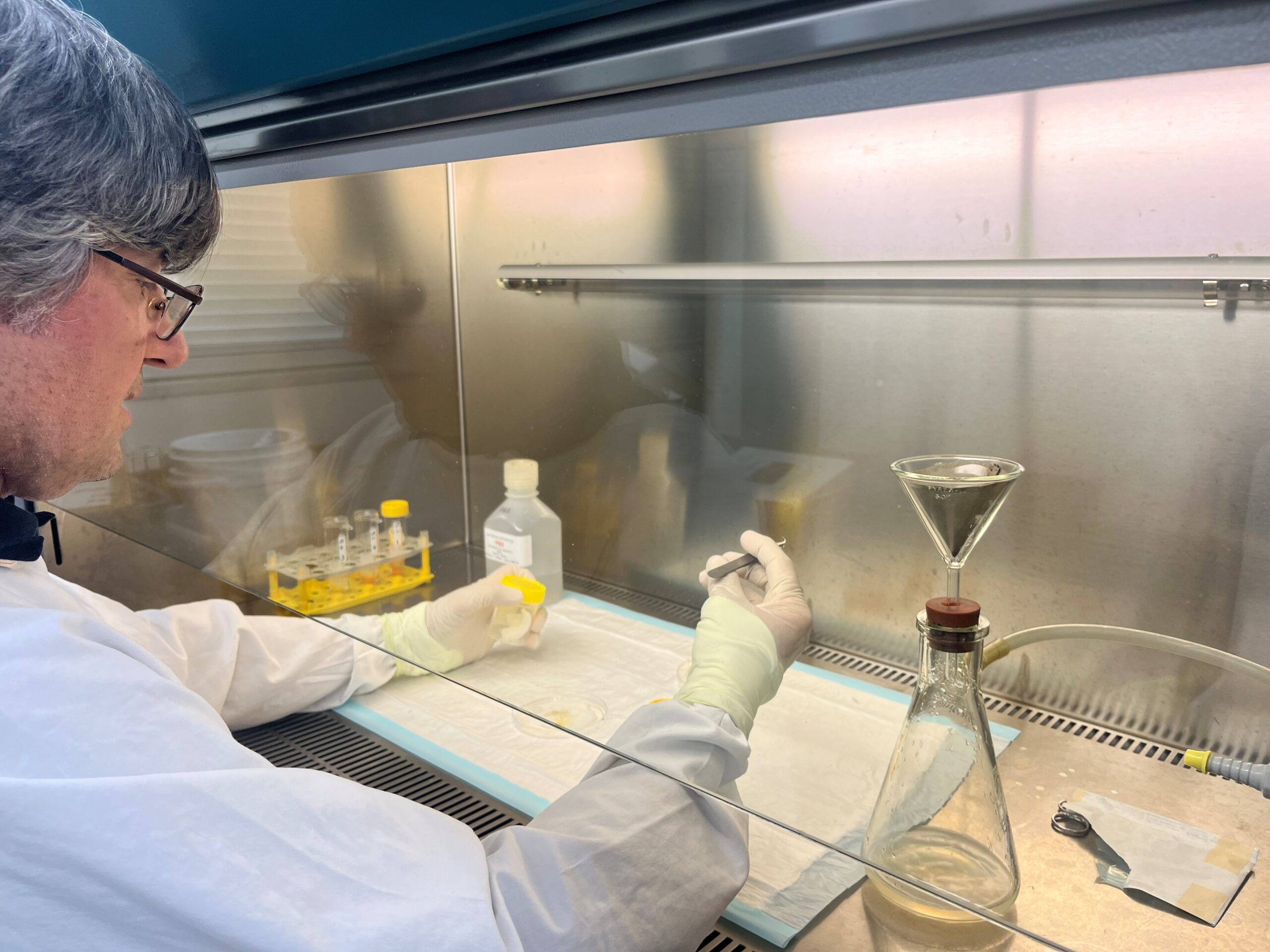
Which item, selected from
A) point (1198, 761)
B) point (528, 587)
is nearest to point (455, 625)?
point (528, 587)

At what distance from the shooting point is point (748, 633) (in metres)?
0.87

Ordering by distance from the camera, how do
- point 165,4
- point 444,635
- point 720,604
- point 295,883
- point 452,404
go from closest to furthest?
1. point 295,883
2. point 165,4
3. point 720,604
4. point 444,635
5. point 452,404

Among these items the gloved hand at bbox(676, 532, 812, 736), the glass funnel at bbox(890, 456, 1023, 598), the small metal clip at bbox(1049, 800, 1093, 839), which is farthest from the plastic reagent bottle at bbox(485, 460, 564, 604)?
the small metal clip at bbox(1049, 800, 1093, 839)

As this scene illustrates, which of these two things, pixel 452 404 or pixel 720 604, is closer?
pixel 720 604

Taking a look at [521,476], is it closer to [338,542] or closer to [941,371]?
[338,542]

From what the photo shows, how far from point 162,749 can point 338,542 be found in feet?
1.61

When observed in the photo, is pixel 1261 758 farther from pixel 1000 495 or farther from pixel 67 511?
pixel 67 511

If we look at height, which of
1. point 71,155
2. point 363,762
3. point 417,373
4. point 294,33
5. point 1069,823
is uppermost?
point 294,33

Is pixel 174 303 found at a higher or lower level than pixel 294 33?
lower

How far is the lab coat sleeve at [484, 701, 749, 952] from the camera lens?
766mm

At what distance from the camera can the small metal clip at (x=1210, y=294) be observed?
0.70 meters

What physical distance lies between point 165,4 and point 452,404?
1.66 ft

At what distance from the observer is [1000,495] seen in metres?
0.75

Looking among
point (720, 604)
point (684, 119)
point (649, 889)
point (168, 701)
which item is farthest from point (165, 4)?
point (649, 889)
